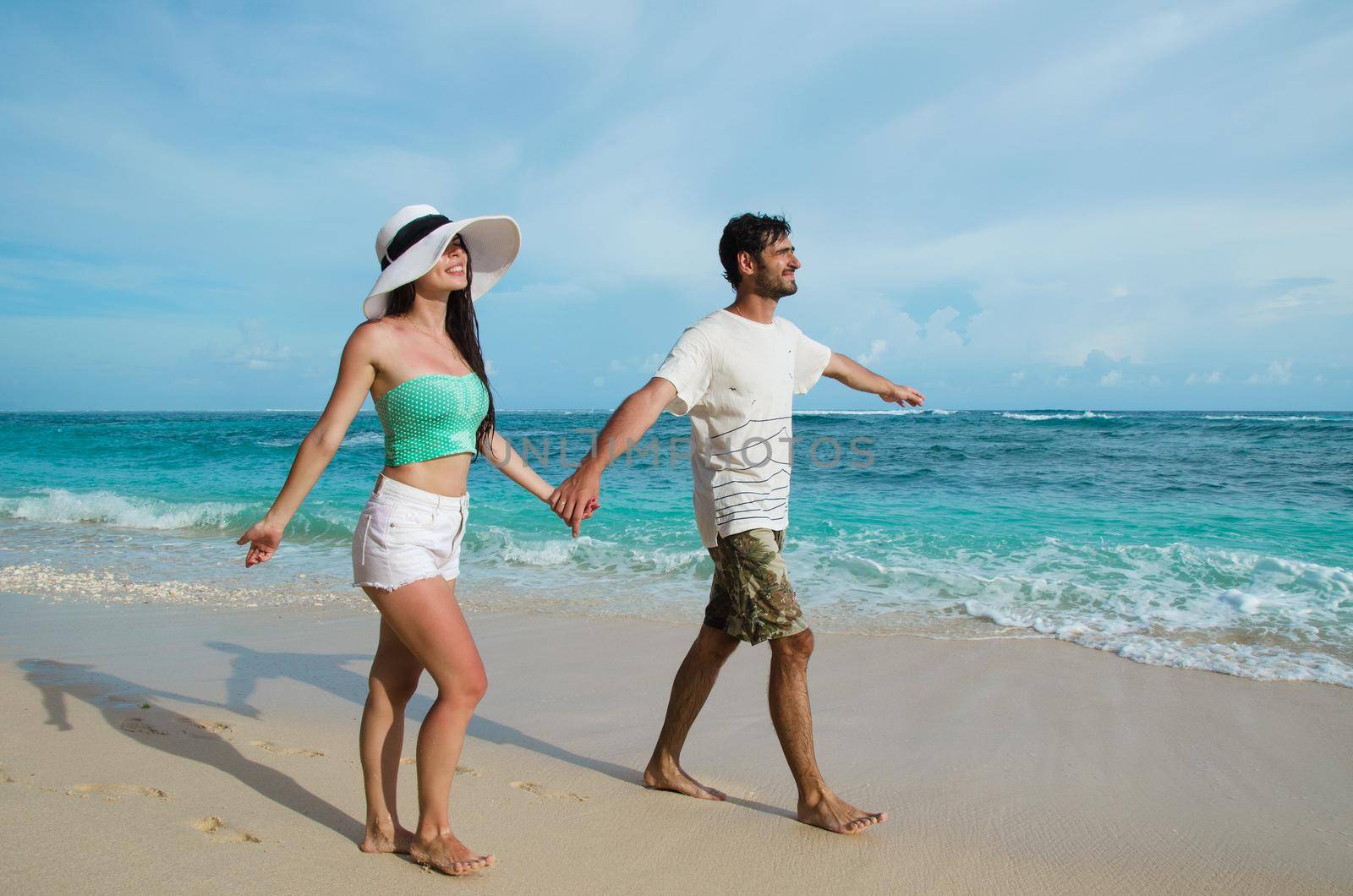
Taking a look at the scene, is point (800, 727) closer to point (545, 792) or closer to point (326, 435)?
point (545, 792)

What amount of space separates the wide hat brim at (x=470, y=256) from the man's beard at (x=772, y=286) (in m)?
0.84

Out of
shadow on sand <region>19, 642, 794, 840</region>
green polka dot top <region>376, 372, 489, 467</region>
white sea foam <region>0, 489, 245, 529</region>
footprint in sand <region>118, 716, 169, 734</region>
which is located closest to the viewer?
green polka dot top <region>376, 372, 489, 467</region>

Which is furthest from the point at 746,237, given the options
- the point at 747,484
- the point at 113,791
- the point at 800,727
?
the point at 113,791

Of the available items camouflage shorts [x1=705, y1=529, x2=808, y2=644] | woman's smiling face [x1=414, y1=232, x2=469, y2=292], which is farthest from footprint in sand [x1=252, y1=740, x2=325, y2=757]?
woman's smiling face [x1=414, y1=232, x2=469, y2=292]

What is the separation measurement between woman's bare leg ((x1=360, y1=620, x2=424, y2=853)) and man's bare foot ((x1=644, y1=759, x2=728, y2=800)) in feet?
3.00

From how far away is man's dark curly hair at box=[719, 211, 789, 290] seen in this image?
2.95 m

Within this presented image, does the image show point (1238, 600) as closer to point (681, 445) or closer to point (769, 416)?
point (769, 416)

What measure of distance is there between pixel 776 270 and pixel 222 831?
254cm

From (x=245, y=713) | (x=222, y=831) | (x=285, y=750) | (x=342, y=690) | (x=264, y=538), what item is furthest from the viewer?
(x=342, y=690)

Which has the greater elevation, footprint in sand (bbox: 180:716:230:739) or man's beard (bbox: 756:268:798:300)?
man's beard (bbox: 756:268:798:300)

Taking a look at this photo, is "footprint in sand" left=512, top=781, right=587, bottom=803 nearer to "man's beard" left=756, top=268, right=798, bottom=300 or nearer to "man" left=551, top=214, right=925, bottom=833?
"man" left=551, top=214, right=925, bottom=833

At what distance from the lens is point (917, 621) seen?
5.73 meters

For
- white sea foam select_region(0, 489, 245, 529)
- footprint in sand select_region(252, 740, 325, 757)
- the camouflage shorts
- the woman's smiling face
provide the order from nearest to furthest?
the woman's smiling face
the camouflage shorts
footprint in sand select_region(252, 740, 325, 757)
white sea foam select_region(0, 489, 245, 529)

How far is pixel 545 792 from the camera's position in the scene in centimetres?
301
